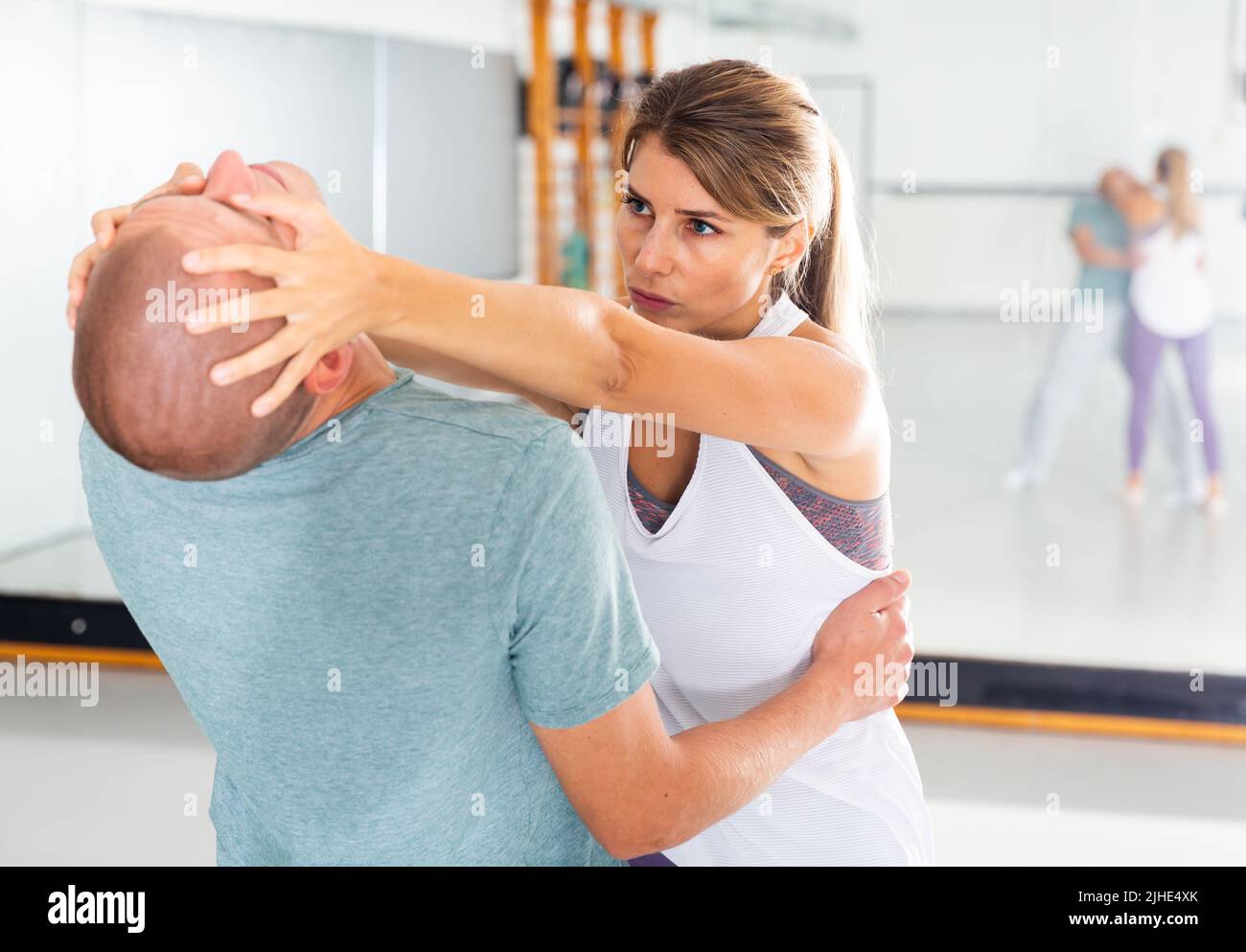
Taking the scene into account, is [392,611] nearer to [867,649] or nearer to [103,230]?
[103,230]

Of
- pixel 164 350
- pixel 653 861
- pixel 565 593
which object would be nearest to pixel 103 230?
pixel 164 350

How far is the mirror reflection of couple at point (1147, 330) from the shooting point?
12.6 feet

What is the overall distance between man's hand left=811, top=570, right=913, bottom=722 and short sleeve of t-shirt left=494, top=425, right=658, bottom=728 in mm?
445

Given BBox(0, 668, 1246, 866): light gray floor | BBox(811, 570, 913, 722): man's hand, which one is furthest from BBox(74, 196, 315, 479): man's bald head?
BBox(0, 668, 1246, 866): light gray floor

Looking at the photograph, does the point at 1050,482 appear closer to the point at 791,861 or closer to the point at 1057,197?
the point at 1057,197

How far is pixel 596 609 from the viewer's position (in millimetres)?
1001

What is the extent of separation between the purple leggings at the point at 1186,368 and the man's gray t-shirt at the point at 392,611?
3.29 metres

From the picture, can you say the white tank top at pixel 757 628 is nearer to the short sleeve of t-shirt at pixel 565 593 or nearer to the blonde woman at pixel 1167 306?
the short sleeve of t-shirt at pixel 565 593

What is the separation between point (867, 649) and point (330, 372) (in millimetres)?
767

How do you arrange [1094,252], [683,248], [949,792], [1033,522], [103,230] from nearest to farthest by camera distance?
[103,230] < [683,248] < [949,792] < [1094,252] < [1033,522]

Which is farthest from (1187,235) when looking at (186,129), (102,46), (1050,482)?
(102,46)

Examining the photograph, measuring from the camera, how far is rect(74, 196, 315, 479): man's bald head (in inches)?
33.2

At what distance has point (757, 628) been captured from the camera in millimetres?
1495

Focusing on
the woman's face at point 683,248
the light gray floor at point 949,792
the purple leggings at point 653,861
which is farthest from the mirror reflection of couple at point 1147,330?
the purple leggings at point 653,861
